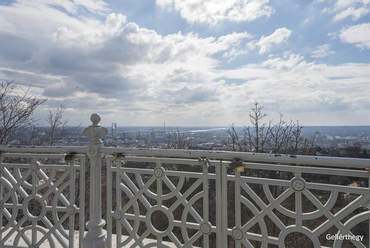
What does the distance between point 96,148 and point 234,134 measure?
6.08 m

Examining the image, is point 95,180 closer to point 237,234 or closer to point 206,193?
point 206,193

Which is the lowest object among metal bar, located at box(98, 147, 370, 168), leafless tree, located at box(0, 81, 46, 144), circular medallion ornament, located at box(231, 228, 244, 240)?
circular medallion ornament, located at box(231, 228, 244, 240)

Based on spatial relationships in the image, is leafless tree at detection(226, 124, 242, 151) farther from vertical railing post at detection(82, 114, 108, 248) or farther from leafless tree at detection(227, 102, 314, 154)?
vertical railing post at detection(82, 114, 108, 248)

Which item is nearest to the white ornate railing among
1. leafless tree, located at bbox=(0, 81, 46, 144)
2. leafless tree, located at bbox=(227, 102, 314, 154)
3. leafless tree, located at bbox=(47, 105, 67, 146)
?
leafless tree, located at bbox=(0, 81, 46, 144)

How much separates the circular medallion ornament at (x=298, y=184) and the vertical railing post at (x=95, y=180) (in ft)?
5.26

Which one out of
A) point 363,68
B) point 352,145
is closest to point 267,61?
point 363,68

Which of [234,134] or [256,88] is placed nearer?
[234,134]

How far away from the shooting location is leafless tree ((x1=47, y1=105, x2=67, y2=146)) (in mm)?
7868

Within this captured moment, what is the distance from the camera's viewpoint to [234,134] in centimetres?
765

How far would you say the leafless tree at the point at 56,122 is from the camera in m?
7.87

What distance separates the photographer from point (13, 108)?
19.8 ft

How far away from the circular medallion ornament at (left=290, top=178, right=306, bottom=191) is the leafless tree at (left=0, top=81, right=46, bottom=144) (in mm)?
6714

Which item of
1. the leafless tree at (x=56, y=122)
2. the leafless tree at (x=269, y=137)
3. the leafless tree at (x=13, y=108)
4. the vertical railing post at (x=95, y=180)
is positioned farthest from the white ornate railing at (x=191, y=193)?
the leafless tree at (x=56, y=122)

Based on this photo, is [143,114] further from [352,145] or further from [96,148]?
[96,148]
